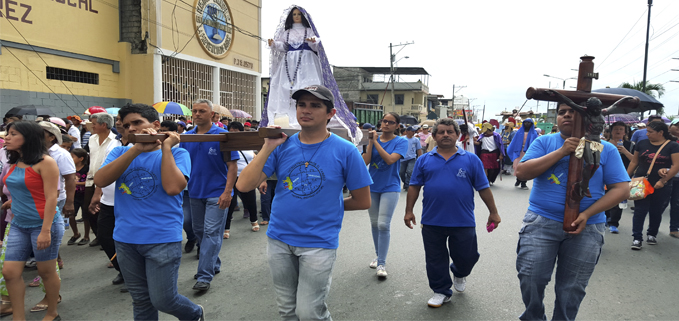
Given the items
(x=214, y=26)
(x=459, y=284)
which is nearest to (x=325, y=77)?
(x=459, y=284)

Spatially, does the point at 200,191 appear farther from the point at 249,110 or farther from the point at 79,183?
the point at 249,110

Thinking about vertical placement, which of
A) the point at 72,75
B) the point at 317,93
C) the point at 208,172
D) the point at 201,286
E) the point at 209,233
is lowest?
the point at 201,286

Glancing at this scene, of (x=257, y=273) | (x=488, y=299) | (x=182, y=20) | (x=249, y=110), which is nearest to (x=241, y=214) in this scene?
(x=257, y=273)

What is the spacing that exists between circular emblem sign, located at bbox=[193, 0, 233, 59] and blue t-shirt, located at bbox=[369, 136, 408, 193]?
16985mm

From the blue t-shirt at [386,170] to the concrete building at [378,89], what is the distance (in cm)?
4683

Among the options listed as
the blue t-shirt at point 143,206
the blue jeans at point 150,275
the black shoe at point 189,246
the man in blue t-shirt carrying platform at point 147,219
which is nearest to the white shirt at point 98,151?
the black shoe at point 189,246

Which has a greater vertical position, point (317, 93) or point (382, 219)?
point (317, 93)

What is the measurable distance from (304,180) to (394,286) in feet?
7.64

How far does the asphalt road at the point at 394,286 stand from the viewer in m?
3.80

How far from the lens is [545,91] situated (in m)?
2.75

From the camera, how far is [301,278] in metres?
2.53

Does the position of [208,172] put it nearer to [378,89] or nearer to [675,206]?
[675,206]

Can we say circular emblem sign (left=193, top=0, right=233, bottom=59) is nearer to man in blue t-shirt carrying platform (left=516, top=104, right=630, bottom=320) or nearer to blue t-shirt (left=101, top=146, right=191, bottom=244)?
blue t-shirt (left=101, top=146, right=191, bottom=244)

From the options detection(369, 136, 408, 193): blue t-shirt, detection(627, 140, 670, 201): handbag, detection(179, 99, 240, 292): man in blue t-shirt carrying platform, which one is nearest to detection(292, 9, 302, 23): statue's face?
detection(179, 99, 240, 292): man in blue t-shirt carrying platform
